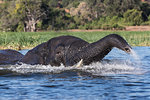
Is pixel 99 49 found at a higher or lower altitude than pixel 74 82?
higher

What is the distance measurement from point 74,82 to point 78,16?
265 feet

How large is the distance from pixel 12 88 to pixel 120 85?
204 centimetres

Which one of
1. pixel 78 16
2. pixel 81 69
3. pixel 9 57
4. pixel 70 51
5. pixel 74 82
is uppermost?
pixel 78 16

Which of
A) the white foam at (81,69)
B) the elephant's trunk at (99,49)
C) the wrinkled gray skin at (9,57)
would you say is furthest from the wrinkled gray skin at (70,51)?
the wrinkled gray skin at (9,57)

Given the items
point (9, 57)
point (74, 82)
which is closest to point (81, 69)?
point (74, 82)

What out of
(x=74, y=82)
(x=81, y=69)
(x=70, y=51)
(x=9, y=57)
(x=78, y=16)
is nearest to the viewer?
(x=74, y=82)

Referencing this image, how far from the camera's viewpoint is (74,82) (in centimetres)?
754

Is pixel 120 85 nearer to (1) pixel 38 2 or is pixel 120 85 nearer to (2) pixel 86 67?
(2) pixel 86 67

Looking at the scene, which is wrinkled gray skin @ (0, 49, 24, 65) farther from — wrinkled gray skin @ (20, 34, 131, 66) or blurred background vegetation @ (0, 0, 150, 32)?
blurred background vegetation @ (0, 0, 150, 32)

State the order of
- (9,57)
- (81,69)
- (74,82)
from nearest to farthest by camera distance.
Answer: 1. (74,82)
2. (81,69)
3. (9,57)

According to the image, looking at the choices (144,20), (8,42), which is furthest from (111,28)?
(8,42)

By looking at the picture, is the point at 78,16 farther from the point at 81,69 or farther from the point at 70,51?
the point at 70,51

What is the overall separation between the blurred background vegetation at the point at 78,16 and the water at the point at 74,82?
59.2 metres

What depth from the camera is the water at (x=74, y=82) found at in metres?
6.37
